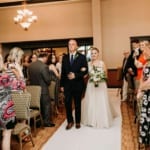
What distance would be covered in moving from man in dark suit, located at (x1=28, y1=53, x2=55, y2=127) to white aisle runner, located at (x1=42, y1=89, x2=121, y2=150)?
443 mm

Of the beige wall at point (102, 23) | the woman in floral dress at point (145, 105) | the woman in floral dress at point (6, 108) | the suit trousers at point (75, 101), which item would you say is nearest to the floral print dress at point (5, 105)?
the woman in floral dress at point (6, 108)

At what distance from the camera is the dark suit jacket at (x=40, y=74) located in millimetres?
5414

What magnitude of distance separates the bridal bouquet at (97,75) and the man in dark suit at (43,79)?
89 cm

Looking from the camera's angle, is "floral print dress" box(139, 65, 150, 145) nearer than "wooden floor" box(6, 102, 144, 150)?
Yes

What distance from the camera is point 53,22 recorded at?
1242cm

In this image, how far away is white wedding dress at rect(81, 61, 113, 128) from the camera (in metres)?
5.42

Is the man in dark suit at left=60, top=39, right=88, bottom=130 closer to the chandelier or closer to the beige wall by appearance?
the chandelier

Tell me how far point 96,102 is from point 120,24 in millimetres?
7151

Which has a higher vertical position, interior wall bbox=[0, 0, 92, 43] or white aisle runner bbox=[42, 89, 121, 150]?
interior wall bbox=[0, 0, 92, 43]

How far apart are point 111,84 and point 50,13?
4330 mm

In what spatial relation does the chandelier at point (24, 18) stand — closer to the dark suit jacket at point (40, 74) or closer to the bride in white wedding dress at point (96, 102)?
the dark suit jacket at point (40, 74)

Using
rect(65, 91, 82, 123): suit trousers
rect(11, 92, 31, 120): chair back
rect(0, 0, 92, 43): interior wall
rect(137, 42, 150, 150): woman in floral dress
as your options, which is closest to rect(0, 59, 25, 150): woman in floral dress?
rect(11, 92, 31, 120): chair back

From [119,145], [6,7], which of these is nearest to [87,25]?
[6,7]

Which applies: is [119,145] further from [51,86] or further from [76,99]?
[51,86]
